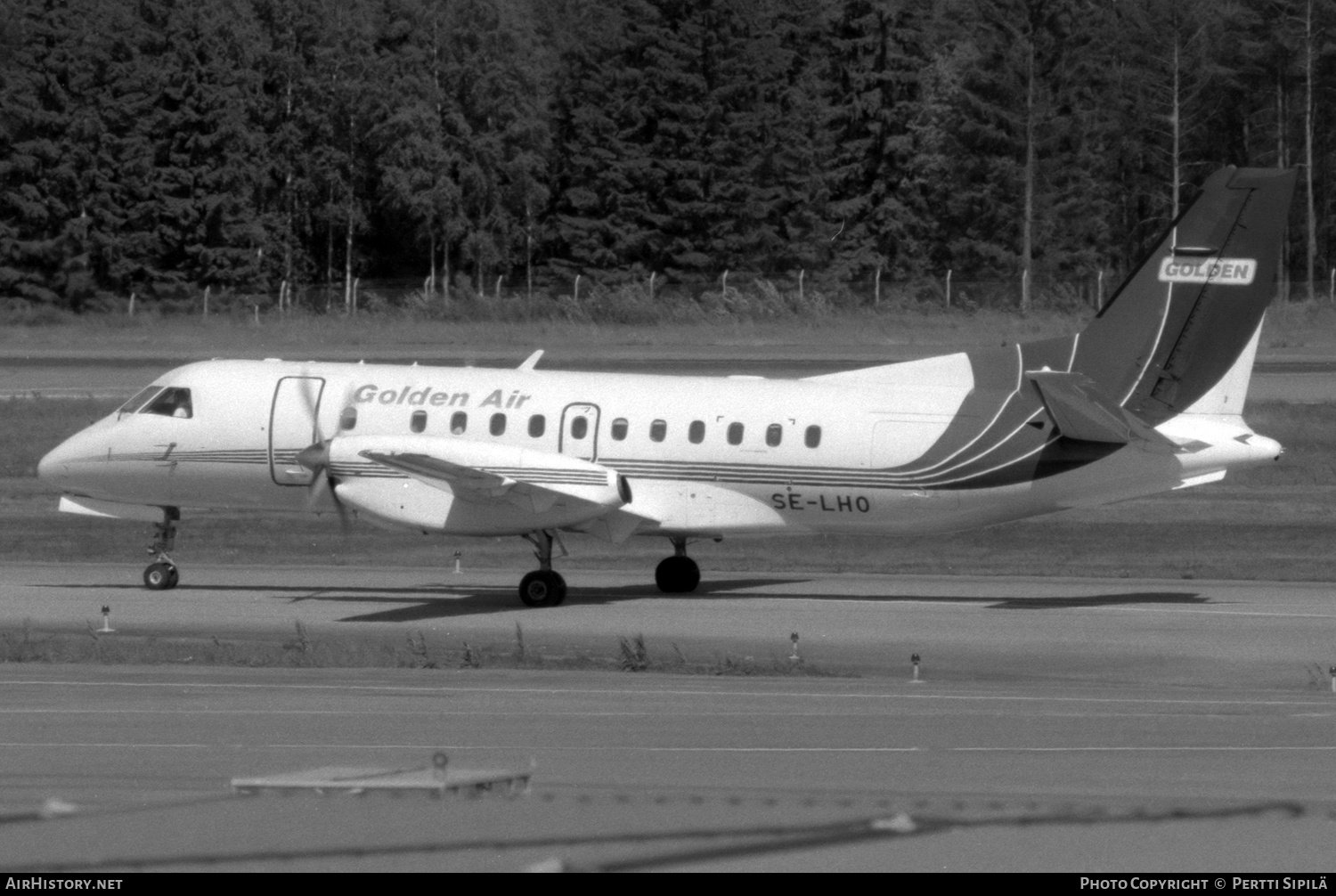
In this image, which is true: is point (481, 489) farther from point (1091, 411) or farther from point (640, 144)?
point (640, 144)

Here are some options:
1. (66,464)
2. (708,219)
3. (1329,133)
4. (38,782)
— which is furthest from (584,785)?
(1329,133)

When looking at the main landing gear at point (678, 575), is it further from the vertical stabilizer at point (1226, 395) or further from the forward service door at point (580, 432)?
the vertical stabilizer at point (1226, 395)

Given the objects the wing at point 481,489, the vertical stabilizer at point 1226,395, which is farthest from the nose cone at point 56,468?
the vertical stabilizer at point 1226,395

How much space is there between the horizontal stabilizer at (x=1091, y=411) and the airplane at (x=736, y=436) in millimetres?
26

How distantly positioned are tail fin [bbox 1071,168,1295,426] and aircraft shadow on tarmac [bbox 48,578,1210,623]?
2.93 metres

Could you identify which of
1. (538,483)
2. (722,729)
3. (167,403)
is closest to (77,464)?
(167,403)

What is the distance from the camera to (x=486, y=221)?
79.4m

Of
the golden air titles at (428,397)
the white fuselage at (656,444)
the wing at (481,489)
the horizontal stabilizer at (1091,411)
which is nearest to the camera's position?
the horizontal stabilizer at (1091,411)

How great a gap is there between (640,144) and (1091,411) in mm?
59845

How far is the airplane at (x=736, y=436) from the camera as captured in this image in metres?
23.1

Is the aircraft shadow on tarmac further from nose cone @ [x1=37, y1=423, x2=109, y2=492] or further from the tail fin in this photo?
the tail fin

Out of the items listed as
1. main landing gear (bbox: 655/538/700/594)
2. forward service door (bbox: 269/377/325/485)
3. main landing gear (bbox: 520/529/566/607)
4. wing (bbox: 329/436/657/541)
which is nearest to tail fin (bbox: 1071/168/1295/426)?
main landing gear (bbox: 655/538/700/594)

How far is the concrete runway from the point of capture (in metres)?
9.31

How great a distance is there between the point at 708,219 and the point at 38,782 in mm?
66809
